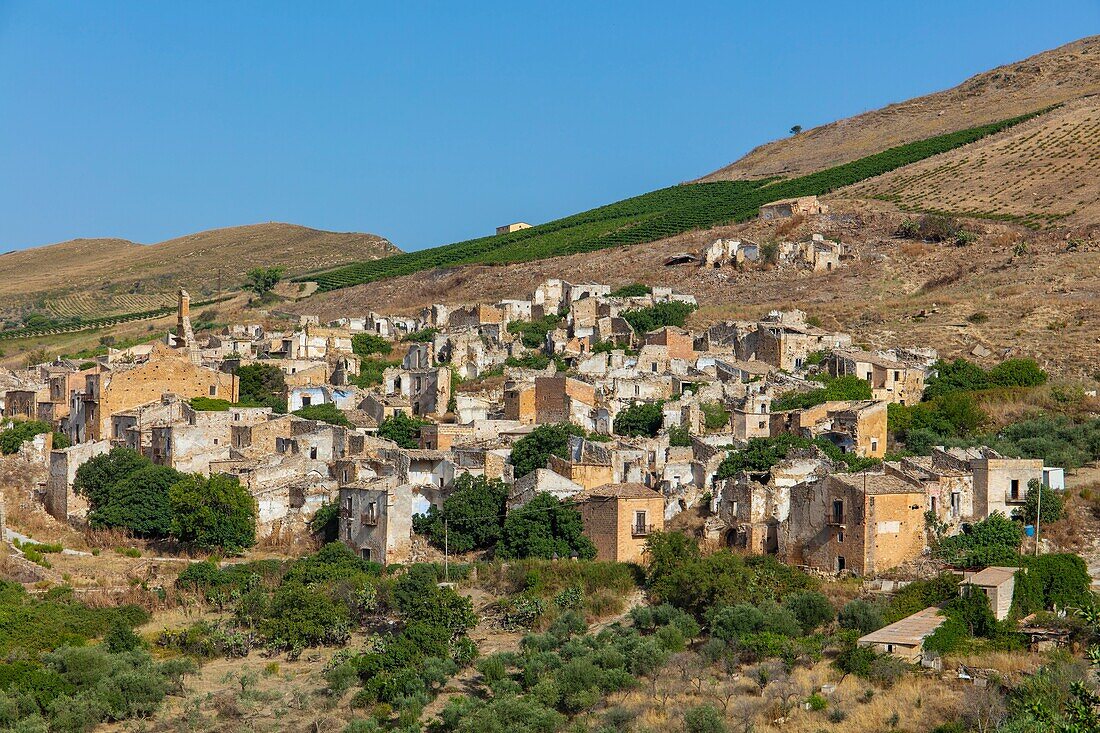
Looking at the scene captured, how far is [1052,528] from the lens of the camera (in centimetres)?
3019

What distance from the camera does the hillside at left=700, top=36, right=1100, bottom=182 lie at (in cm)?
10606

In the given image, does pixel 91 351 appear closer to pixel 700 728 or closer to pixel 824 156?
pixel 700 728

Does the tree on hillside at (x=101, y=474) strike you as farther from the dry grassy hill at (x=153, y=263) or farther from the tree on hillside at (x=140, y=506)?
the dry grassy hill at (x=153, y=263)

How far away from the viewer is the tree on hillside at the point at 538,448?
35000 mm

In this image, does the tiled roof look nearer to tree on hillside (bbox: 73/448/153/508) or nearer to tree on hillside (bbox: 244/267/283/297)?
tree on hillside (bbox: 73/448/153/508)

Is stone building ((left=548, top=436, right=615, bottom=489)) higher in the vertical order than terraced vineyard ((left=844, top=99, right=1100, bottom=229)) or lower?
lower

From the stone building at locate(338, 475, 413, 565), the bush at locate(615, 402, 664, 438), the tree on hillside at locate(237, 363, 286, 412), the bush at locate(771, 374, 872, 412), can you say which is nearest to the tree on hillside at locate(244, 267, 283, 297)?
the tree on hillside at locate(237, 363, 286, 412)

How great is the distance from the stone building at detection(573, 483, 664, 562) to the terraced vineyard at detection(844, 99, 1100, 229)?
43010 millimetres

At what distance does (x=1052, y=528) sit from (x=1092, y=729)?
15.1 metres

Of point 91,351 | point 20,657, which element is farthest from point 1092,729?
point 91,351

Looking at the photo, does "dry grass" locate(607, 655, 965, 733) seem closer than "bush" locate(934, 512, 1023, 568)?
Yes

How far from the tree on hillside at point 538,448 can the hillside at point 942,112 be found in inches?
2853

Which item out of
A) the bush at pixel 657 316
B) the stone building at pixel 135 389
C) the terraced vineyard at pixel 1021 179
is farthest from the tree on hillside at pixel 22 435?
the terraced vineyard at pixel 1021 179

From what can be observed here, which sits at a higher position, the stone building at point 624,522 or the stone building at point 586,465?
the stone building at point 586,465
